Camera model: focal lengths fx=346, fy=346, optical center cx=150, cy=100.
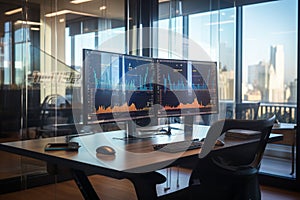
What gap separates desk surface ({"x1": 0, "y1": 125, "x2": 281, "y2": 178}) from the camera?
1.54 m

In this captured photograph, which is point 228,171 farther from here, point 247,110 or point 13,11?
point 13,11

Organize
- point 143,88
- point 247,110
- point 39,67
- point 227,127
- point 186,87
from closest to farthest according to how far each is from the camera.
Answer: point 227,127
point 143,88
point 186,87
point 39,67
point 247,110

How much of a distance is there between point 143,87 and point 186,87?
0.35 metres

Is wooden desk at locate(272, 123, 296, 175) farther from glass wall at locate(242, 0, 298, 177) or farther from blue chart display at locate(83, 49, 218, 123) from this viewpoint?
blue chart display at locate(83, 49, 218, 123)

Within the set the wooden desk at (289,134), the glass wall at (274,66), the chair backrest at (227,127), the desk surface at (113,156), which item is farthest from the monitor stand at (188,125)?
the glass wall at (274,66)

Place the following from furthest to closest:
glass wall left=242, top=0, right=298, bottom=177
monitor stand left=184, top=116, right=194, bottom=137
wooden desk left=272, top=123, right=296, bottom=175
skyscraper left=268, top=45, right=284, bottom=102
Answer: skyscraper left=268, top=45, right=284, bottom=102 → glass wall left=242, top=0, right=298, bottom=177 → wooden desk left=272, top=123, right=296, bottom=175 → monitor stand left=184, top=116, right=194, bottom=137

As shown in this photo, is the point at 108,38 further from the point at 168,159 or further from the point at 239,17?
the point at 168,159

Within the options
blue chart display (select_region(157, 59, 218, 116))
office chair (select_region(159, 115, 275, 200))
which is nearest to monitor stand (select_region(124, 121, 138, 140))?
blue chart display (select_region(157, 59, 218, 116))

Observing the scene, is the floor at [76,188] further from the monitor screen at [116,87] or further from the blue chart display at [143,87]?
the monitor screen at [116,87]

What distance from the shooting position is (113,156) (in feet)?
5.65

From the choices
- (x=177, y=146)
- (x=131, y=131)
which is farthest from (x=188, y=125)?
(x=177, y=146)

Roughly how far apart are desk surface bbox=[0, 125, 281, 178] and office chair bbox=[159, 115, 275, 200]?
0.06 metres

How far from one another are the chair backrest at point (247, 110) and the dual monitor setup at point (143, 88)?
193 cm

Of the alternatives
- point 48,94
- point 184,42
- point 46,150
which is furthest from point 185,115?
point 184,42
